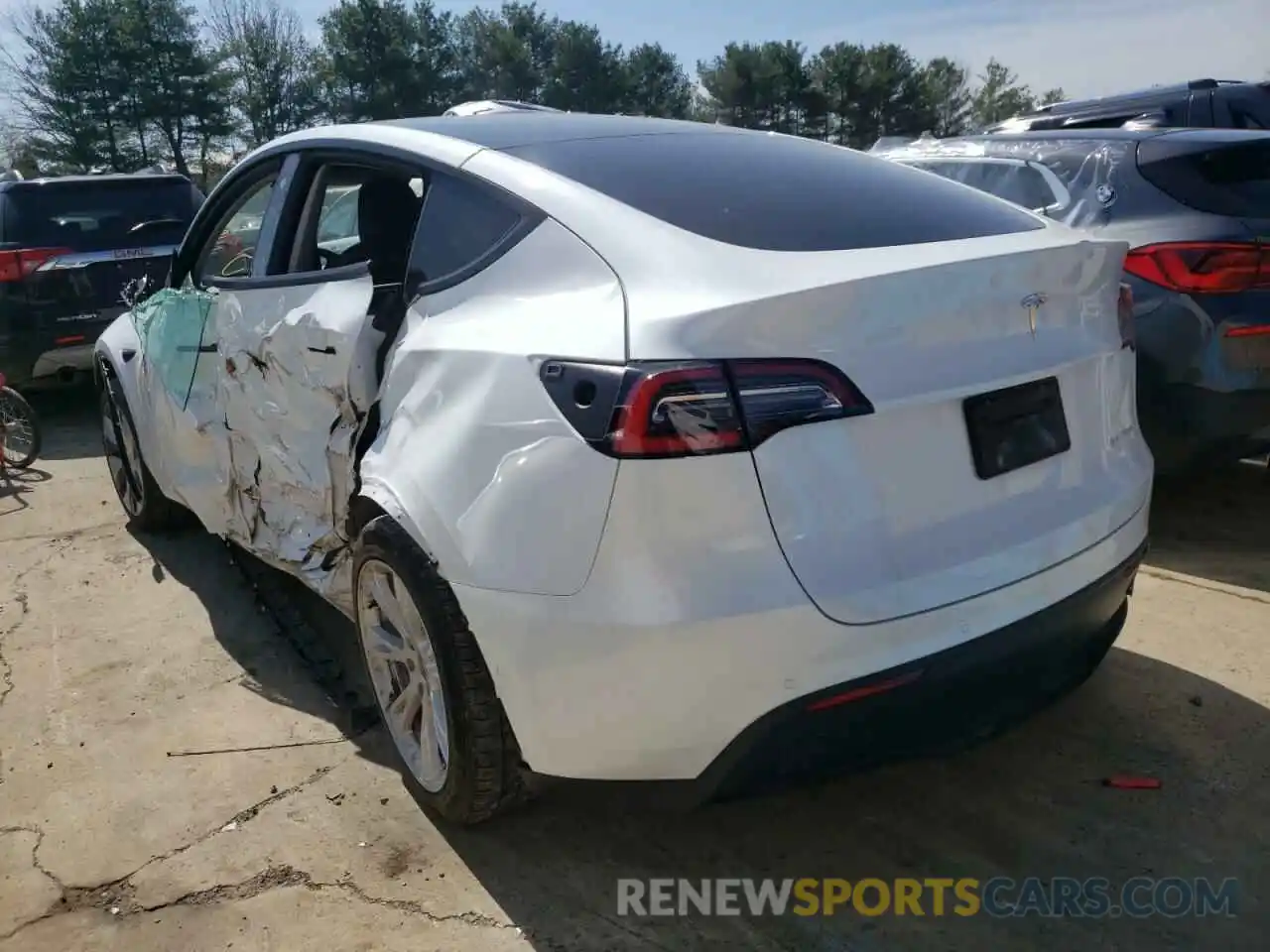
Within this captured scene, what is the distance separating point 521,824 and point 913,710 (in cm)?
109

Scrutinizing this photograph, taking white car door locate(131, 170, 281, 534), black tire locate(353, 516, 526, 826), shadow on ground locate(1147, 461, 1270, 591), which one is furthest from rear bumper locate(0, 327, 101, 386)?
shadow on ground locate(1147, 461, 1270, 591)

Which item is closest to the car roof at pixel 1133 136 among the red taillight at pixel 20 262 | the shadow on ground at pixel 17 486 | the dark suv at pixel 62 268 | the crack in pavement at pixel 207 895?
the crack in pavement at pixel 207 895

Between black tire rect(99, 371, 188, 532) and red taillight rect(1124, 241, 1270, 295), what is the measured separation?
414cm

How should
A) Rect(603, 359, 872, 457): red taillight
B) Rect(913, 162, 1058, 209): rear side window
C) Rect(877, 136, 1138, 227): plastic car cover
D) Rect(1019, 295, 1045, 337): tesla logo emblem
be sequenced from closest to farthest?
1. Rect(603, 359, 872, 457): red taillight
2. Rect(1019, 295, 1045, 337): tesla logo emblem
3. Rect(877, 136, 1138, 227): plastic car cover
4. Rect(913, 162, 1058, 209): rear side window

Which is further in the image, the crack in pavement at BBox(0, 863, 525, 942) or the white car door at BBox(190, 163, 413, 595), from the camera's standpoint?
the white car door at BBox(190, 163, 413, 595)

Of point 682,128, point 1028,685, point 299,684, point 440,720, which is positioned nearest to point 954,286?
point 1028,685

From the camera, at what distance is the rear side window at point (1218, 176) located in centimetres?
416

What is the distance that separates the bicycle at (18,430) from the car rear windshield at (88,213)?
1262 mm

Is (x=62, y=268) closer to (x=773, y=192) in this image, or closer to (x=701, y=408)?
(x=773, y=192)

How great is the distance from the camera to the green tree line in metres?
36.6

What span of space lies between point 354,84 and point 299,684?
42850mm

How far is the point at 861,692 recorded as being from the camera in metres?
2.01

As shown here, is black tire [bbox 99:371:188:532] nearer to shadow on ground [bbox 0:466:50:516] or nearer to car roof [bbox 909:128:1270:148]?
shadow on ground [bbox 0:466:50:516]

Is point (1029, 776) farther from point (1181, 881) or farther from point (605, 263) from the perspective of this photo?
point (605, 263)
